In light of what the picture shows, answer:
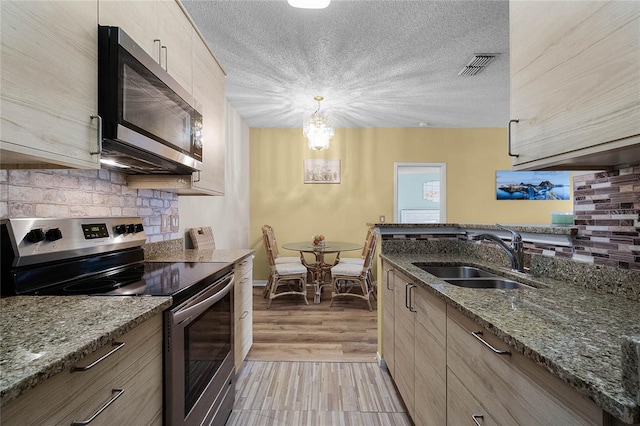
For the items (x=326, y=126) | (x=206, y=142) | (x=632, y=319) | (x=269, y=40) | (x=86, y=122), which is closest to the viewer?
(x=632, y=319)

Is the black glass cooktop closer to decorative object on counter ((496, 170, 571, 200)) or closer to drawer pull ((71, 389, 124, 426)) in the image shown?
drawer pull ((71, 389, 124, 426))

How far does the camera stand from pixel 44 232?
116 centimetres

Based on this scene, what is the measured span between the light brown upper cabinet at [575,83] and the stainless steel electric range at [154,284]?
1.36 metres

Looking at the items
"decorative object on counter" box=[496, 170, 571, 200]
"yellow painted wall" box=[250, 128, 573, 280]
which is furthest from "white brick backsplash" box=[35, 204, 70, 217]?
"decorative object on counter" box=[496, 170, 571, 200]

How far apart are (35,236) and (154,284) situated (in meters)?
0.45

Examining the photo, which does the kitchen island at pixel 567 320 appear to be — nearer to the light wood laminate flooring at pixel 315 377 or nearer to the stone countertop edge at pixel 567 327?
the stone countertop edge at pixel 567 327

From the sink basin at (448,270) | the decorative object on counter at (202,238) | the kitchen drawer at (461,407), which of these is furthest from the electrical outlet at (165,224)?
the kitchen drawer at (461,407)

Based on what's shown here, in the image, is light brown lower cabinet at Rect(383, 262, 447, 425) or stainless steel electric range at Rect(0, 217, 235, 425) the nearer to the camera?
stainless steel electric range at Rect(0, 217, 235, 425)

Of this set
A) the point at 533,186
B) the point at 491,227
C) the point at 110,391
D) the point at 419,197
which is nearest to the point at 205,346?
the point at 110,391

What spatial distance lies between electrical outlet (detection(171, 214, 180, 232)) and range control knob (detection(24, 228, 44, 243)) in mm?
1165

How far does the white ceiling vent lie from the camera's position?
2571mm

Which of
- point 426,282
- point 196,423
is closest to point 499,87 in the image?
point 426,282

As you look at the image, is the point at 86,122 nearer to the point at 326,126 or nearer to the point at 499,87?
the point at 326,126

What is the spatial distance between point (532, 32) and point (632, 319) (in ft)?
3.12
